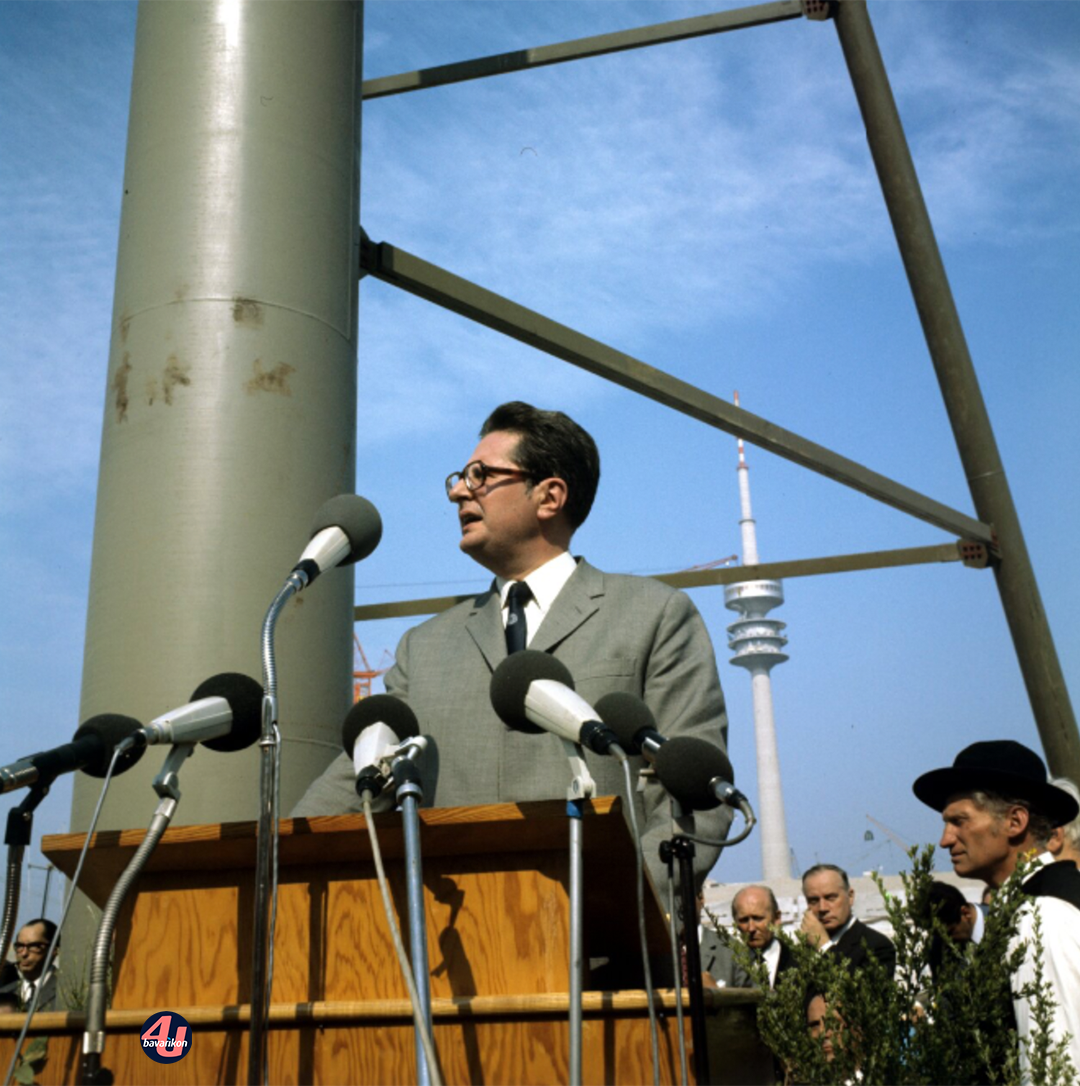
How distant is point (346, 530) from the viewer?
2744 millimetres

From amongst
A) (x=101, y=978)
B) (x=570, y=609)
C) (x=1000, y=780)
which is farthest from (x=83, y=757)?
(x=1000, y=780)

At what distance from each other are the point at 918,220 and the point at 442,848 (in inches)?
272

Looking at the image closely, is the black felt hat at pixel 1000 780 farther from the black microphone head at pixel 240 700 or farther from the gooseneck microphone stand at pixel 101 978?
the gooseneck microphone stand at pixel 101 978

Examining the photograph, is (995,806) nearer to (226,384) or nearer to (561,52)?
(226,384)

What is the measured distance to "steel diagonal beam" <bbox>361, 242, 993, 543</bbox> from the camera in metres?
6.52

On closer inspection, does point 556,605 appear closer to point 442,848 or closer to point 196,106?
point 442,848

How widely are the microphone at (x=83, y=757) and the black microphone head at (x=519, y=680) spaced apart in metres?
0.64

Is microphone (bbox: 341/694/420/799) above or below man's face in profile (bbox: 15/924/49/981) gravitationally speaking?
below

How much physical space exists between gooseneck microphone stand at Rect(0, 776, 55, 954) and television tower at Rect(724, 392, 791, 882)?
9411 cm

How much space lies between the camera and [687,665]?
330 centimetres

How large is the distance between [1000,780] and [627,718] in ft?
5.17

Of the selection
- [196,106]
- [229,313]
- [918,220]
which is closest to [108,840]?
[229,313]

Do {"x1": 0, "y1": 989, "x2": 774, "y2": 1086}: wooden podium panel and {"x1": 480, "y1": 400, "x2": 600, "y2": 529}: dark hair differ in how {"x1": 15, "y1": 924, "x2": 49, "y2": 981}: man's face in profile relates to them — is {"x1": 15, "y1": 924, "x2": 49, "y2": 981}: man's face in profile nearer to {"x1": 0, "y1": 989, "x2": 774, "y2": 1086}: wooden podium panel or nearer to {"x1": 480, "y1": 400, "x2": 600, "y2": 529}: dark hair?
{"x1": 480, "y1": 400, "x2": 600, "y2": 529}: dark hair
